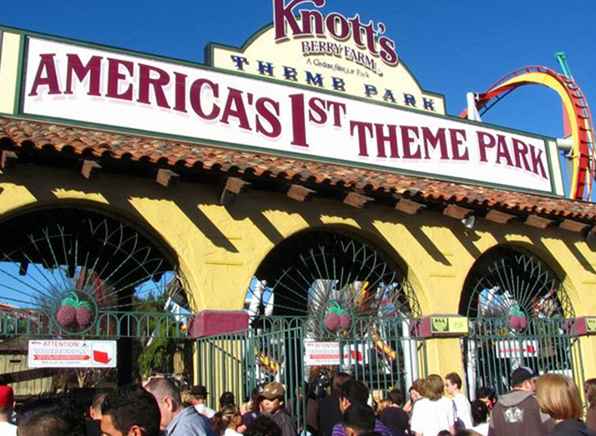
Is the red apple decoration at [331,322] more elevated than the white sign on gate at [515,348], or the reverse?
the red apple decoration at [331,322]

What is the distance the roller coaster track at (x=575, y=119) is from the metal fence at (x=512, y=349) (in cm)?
355

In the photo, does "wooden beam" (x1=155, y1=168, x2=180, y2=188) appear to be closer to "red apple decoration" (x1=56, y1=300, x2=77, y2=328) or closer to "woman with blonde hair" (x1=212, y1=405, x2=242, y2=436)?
"red apple decoration" (x1=56, y1=300, x2=77, y2=328)

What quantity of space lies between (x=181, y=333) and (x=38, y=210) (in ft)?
7.56

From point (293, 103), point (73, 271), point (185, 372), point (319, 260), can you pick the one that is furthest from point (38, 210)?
point (319, 260)

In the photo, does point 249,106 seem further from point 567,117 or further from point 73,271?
point 567,117

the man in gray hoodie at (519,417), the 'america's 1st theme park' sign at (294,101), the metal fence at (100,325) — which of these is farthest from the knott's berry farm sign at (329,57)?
the man in gray hoodie at (519,417)

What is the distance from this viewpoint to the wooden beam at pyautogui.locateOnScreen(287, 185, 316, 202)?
28.9 feet

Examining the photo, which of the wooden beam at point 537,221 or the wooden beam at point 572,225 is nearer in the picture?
the wooden beam at point 537,221

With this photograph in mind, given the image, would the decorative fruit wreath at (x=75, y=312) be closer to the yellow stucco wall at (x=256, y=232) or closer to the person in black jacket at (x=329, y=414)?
the yellow stucco wall at (x=256, y=232)

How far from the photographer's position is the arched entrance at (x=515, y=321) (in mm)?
10211

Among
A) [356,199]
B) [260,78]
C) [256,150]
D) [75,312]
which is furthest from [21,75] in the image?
[356,199]

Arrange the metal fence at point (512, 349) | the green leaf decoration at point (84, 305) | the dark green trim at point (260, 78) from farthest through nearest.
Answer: the metal fence at point (512, 349) < the dark green trim at point (260, 78) < the green leaf decoration at point (84, 305)

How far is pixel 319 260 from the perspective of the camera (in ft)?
38.1

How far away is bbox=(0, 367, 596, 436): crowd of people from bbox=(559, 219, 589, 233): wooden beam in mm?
4494
